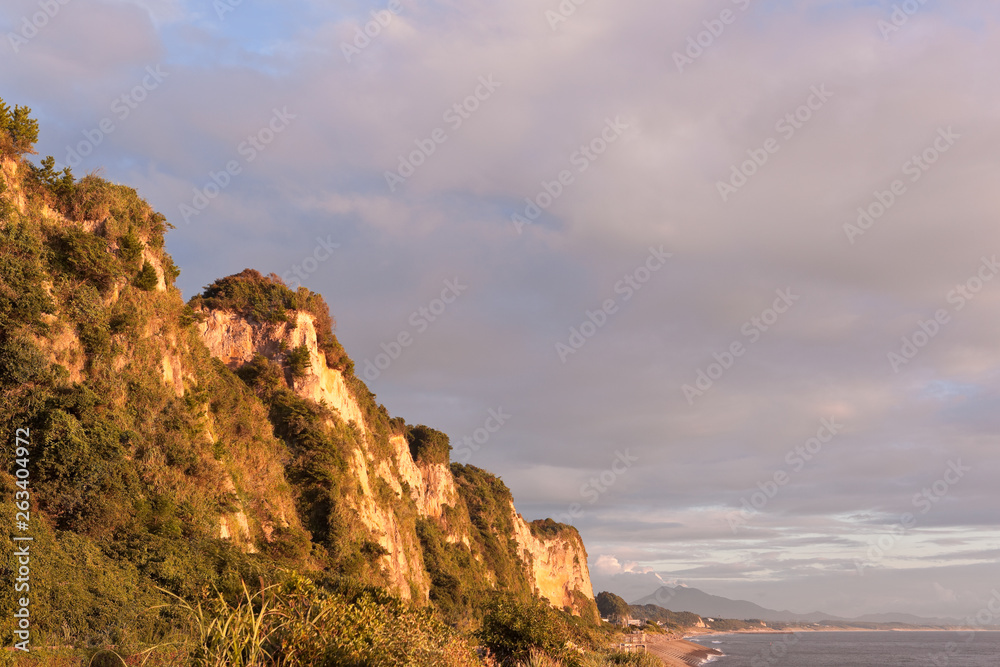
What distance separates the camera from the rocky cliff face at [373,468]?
43.8 metres

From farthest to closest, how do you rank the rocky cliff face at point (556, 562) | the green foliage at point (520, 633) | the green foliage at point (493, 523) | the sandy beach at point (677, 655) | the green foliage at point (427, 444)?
the rocky cliff face at point (556, 562) → the green foliage at point (493, 523) → the green foliage at point (427, 444) → the sandy beach at point (677, 655) → the green foliage at point (520, 633)

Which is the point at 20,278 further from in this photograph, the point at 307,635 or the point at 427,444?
the point at 427,444

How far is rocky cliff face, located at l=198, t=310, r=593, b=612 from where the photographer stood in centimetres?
4381

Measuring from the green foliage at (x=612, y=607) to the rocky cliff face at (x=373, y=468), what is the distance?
112 m

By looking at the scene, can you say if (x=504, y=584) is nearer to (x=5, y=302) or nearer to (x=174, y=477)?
(x=174, y=477)

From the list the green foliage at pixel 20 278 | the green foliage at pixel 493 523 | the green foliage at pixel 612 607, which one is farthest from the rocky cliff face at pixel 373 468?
the green foliage at pixel 612 607

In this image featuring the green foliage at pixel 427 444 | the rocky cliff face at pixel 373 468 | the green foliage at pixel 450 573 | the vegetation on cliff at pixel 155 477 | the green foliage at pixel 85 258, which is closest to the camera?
the vegetation on cliff at pixel 155 477

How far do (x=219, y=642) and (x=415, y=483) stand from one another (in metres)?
59.3

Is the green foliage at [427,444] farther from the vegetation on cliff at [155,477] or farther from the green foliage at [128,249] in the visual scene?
the green foliage at [128,249]

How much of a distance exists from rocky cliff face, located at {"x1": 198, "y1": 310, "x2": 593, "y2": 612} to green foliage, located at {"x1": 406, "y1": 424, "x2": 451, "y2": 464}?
930 millimetres

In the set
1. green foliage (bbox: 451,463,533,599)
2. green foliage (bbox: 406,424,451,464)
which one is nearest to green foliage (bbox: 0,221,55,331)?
green foliage (bbox: 406,424,451,464)

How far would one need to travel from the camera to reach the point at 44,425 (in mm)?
22484

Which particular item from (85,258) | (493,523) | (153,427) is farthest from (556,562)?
(85,258)

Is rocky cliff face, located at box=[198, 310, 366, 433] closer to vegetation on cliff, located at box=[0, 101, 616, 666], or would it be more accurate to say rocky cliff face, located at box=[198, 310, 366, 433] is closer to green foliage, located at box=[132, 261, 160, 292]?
vegetation on cliff, located at box=[0, 101, 616, 666]
